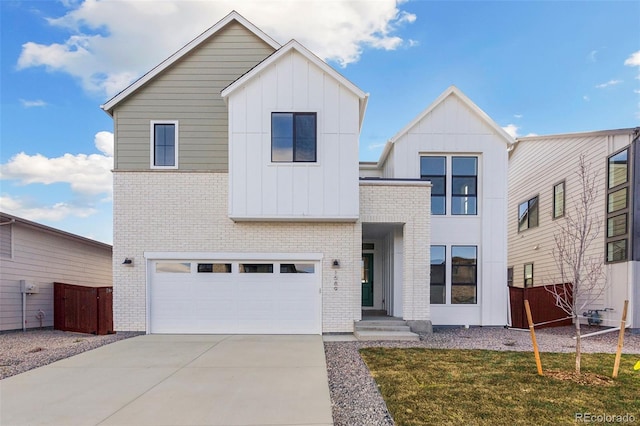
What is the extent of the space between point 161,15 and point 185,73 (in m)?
2.84

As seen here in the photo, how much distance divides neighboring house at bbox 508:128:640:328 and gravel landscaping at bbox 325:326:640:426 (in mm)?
1812

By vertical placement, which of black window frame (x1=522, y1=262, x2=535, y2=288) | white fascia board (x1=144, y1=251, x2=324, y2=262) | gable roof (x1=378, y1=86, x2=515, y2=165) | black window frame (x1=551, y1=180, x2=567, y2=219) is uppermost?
gable roof (x1=378, y1=86, x2=515, y2=165)

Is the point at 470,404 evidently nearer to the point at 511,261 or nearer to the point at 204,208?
the point at 204,208

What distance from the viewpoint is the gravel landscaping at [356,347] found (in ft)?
16.1

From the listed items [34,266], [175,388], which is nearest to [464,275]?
[175,388]

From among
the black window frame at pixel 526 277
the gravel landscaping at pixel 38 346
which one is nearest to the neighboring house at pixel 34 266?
the gravel landscaping at pixel 38 346

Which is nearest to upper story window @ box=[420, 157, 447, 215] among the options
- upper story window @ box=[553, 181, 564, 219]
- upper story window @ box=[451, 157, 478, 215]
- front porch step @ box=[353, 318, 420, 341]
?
upper story window @ box=[451, 157, 478, 215]

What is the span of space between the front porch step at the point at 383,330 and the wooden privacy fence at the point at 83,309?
23.9 feet

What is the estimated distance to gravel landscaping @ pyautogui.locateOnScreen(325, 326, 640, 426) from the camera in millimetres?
4691

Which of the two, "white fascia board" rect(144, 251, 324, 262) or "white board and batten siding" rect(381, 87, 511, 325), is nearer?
"white fascia board" rect(144, 251, 324, 262)

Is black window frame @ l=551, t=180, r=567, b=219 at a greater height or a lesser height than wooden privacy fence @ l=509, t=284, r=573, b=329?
greater

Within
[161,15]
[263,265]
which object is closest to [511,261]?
[263,265]

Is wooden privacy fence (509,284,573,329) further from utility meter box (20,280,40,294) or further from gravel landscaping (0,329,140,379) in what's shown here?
utility meter box (20,280,40,294)

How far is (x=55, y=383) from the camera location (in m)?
5.88
